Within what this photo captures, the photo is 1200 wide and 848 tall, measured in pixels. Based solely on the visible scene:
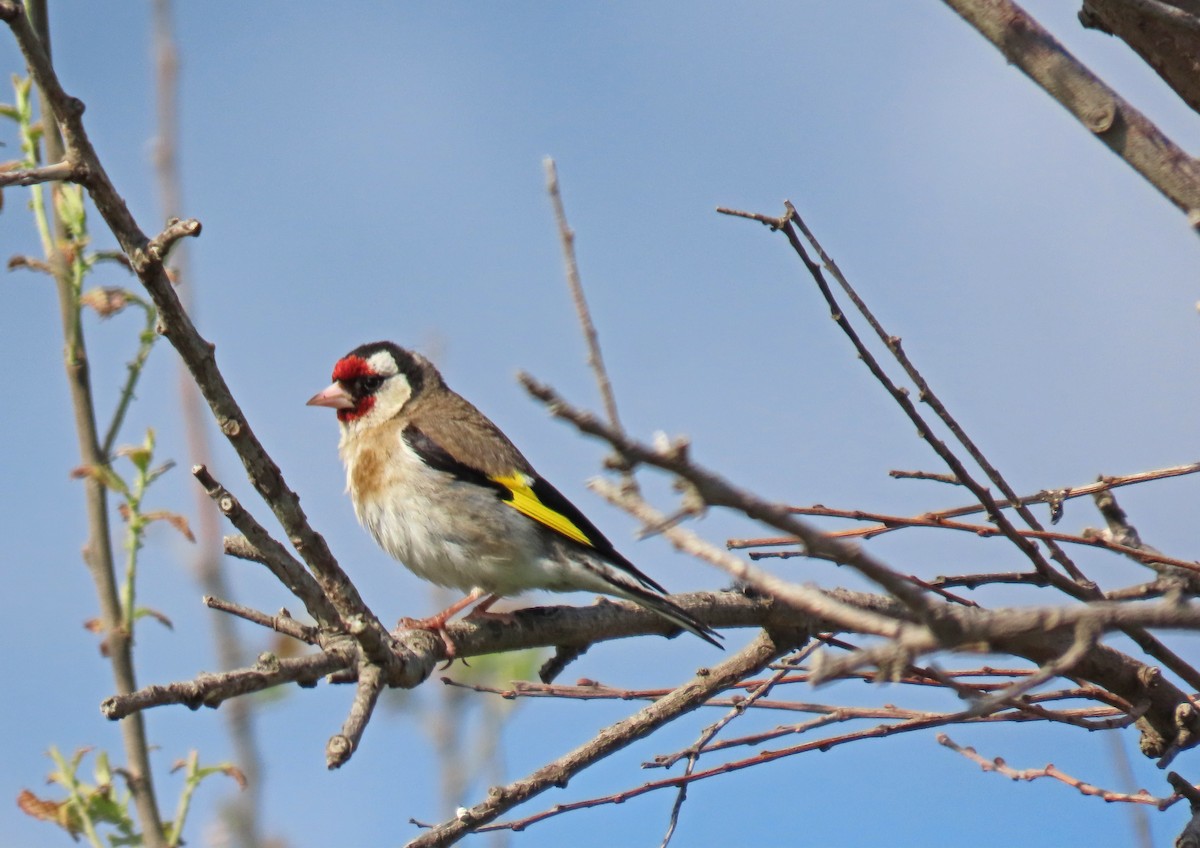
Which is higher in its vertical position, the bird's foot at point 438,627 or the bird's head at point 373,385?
the bird's head at point 373,385

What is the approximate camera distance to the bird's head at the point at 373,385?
670 centimetres

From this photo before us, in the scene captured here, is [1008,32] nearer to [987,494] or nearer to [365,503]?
[987,494]

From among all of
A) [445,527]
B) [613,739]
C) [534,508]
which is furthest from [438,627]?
[534,508]

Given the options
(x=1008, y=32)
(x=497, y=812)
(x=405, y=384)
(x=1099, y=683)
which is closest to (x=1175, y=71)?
(x=1008, y=32)

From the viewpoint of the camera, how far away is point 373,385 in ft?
22.5

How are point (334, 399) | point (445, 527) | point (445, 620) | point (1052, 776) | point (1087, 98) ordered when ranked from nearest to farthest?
point (1087, 98)
point (1052, 776)
point (445, 620)
point (445, 527)
point (334, 399)

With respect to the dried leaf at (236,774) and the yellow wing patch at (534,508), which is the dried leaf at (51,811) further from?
→ the yellow wing patch at (534,508)

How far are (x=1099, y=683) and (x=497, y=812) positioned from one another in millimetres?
1739

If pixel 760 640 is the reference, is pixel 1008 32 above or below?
above

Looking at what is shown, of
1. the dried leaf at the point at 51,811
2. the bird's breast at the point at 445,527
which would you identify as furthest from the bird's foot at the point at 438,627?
the dried leaf at the point at 51,811

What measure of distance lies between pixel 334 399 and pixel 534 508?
153 centimetres


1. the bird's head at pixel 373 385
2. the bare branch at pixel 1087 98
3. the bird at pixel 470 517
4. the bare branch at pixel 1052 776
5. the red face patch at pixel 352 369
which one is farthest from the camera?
the red face patch at pixel 352 369

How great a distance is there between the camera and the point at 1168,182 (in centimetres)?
214

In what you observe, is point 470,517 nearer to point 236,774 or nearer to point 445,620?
point 445,620
